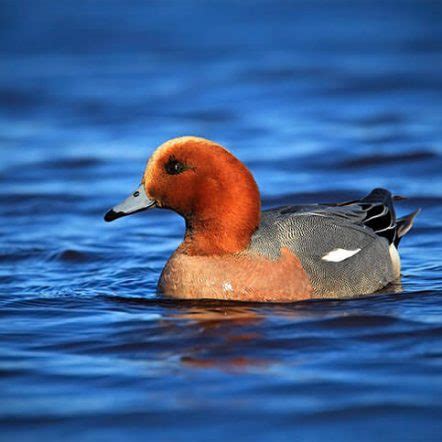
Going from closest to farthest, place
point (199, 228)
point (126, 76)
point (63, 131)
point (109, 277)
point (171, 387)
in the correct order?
point (171, 387) → point (199, 228) → point (109, 277) → point (63, 131) → point (126, 76)

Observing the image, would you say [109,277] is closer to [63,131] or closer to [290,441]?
[290,441]

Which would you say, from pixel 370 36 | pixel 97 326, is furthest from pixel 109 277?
pixel 370 36

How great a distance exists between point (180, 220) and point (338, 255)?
130 inches

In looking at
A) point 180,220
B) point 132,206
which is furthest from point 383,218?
point 180,220

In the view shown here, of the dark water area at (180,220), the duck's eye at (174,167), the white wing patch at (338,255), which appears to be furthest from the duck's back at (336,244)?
the duck's eye at (174,167)

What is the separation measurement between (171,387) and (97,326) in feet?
4.47

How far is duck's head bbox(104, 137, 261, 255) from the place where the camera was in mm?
7582

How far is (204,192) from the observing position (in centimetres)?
762

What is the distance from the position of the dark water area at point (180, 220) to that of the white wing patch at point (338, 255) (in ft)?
1.18

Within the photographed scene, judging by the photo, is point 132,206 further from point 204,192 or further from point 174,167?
point 204,192

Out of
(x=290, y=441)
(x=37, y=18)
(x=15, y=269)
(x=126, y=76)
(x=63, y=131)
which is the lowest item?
(x=290, y=441)

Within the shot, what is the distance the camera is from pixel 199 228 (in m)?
7.70

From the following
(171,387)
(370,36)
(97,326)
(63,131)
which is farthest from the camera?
(370,36)

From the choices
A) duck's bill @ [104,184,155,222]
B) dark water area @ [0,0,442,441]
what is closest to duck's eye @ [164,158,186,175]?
duck's bill @ [104,184,155,222]
